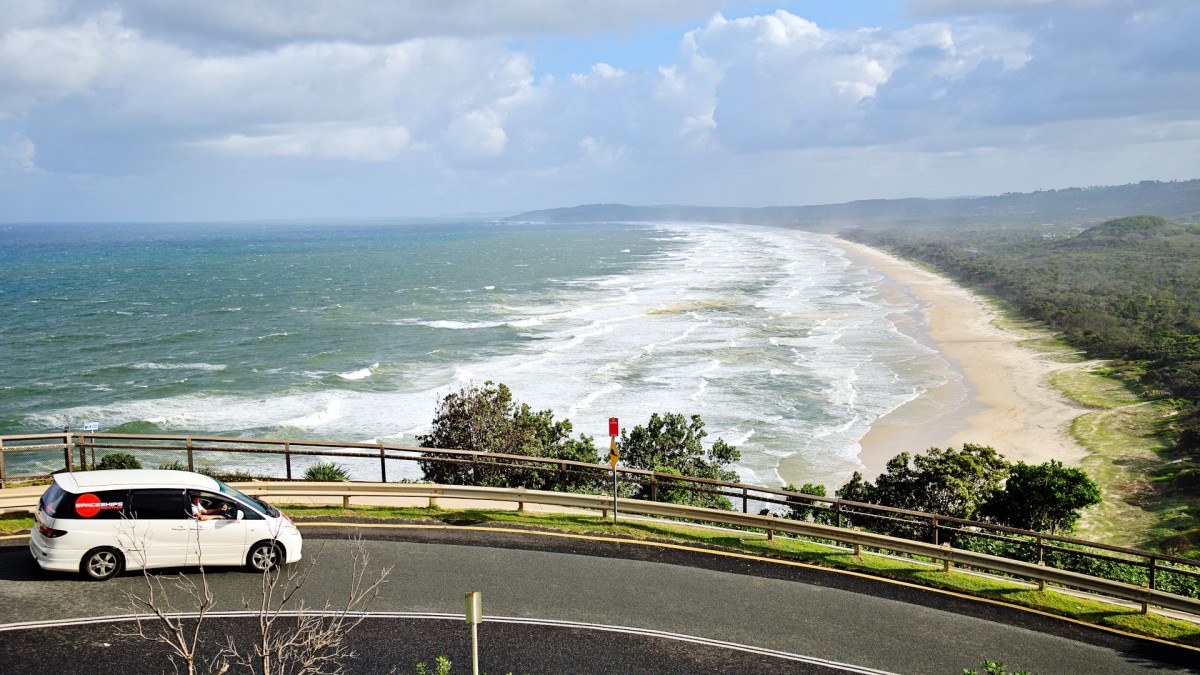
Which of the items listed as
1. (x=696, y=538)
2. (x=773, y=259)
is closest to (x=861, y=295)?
(x=773, y=259)

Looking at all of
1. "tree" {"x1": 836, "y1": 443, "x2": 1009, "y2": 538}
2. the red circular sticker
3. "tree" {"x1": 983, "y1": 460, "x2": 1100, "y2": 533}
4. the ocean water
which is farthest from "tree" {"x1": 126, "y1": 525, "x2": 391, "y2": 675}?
the ocean water

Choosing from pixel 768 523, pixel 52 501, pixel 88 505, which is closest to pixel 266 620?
pixel 88 505

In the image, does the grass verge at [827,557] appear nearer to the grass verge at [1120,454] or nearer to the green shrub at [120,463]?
the green shrub at [120,463]

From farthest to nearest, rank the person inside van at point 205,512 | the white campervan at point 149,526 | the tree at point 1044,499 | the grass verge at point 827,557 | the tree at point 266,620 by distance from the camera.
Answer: the tree at point 1044,499 → the grass verge at point 827,557 → the person inside van at point 205,512 → the white campervan at point 149,526 → the tree at point 266,620

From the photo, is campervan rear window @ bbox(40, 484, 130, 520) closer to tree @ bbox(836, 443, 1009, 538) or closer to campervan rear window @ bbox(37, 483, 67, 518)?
campervan rear window @ bbox(37, 483, 67, 518)

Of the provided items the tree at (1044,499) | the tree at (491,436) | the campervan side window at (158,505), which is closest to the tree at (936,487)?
the tree at (1044,499)

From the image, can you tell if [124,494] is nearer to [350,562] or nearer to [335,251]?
[350,562]
